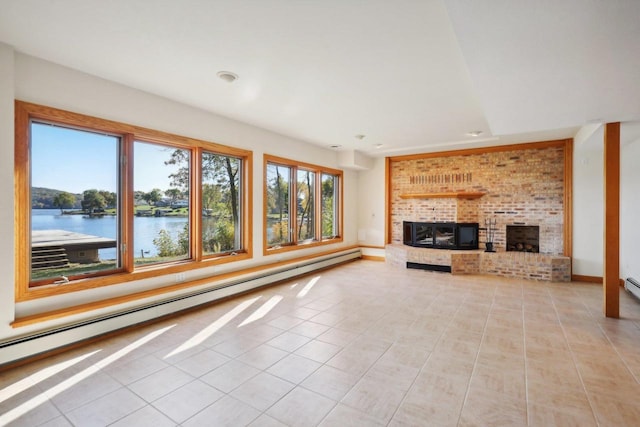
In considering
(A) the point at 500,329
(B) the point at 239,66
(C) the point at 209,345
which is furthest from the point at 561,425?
(B) the point at 239,66

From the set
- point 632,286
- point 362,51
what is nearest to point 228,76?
point 362,51

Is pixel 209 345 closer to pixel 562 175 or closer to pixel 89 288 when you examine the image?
pixel 89 288

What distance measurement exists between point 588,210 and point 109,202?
26.3 ft

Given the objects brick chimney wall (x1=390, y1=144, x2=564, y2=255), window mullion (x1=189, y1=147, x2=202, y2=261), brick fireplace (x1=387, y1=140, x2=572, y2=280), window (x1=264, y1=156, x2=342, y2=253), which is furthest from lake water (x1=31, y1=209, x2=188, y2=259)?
brick chimney wall (x1=390, y1=144, x2=564, y2=255)

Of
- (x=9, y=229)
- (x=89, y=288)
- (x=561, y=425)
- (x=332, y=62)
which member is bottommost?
(x=561, y=425)

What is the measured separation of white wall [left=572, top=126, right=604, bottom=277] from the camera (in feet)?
18.9

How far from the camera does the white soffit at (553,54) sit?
1.86m

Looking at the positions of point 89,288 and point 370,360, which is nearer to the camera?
point 370,360

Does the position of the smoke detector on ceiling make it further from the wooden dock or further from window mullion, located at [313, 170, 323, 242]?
window mullion, located at [313, 170, 323, 242]

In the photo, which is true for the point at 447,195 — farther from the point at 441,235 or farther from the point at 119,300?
the point at 119,300

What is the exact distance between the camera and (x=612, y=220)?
4000mm

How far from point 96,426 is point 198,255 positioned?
2628 mm

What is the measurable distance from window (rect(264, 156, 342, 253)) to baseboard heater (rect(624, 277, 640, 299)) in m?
5.45

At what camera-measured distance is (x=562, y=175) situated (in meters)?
6.23
